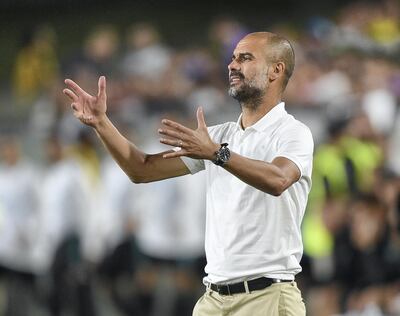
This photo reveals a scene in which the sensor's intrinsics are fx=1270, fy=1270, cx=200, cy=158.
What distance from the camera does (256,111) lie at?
595 cm

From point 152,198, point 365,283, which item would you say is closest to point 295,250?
point 365,283

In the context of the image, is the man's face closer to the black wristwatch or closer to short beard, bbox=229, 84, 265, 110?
short beard, bbox=229, 84, 265, 110

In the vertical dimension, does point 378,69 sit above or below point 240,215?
above

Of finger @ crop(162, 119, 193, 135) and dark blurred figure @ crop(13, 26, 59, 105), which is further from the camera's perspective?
dark blurred figure @ crop(13, 26, 59, 105)

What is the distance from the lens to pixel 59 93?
13820 millimetres

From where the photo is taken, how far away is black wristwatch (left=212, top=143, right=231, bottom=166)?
17.5ft

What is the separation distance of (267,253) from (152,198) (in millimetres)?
6011

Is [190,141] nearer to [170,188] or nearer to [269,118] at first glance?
[269,118]

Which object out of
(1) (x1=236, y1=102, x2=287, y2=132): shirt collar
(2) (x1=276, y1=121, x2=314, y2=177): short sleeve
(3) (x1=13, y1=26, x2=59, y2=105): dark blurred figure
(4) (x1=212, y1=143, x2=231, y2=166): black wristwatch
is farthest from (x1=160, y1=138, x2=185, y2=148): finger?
(3) (x1=13, y1=26, x2=59, y2=105): dark blurred figure

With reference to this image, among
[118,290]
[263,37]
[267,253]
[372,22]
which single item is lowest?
[118,290]

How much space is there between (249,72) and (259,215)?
0.66 metres

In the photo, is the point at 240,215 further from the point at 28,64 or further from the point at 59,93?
the point at 28,64

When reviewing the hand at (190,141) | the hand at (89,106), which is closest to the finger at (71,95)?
the hand at (89,106)

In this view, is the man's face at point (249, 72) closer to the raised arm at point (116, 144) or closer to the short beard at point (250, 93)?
the short beard at point (250, 93)
